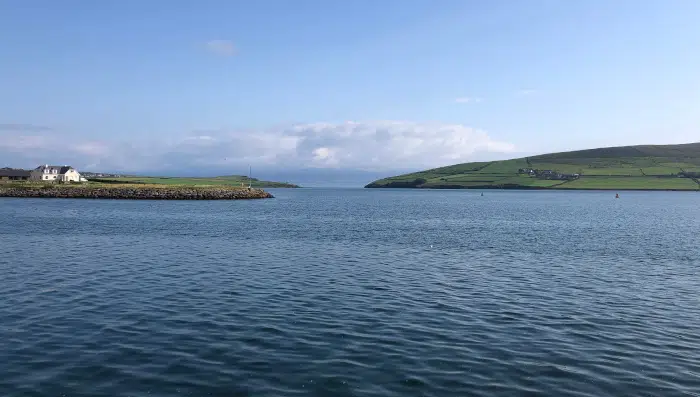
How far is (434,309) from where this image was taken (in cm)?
2622

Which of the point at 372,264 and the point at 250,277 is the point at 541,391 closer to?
the point at 250,277

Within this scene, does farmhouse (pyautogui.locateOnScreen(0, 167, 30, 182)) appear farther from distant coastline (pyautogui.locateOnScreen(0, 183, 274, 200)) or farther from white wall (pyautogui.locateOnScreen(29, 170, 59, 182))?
distant coastline (pyautogui.locateOnScreen(0, 183, 274, 200))

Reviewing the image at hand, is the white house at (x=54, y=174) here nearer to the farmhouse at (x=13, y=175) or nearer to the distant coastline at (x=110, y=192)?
the farmhouse at (x=13, y=175)

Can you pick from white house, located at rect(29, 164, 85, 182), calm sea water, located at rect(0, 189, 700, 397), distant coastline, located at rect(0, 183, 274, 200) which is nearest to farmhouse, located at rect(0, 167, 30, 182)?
white house, located at rect(29, 164, 85, 182)

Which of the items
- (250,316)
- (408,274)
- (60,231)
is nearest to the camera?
(250,316)

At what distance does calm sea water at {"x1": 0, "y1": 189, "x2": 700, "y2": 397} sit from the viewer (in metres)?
16.4

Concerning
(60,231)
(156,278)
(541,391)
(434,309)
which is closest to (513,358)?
(541,391)

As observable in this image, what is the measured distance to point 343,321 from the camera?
930 inches

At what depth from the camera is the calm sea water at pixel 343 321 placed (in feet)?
53.9

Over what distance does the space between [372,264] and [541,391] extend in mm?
25830

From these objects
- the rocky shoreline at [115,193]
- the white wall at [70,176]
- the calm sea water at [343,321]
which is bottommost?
the calm sea water at [343,321]

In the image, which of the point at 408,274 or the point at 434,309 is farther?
the point at 408,274

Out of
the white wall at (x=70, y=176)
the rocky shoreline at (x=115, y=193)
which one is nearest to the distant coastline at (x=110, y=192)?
the rocky shoreline at (x=115, y=193)

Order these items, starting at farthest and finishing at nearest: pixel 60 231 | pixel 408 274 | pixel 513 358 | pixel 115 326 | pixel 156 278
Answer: pixel 60 231 < pixel 408 274 < pixel 156 278 < pixel 115 326 < pixel 513 358
